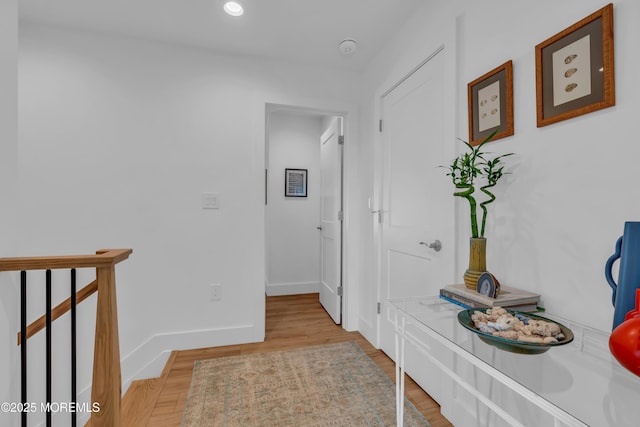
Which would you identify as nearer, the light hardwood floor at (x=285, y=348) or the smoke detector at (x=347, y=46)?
the light hardwood floor at (x=285, y=348)

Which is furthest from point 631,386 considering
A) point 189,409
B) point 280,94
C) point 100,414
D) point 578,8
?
point 280,94

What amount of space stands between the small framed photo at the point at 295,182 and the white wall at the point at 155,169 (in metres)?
1.40

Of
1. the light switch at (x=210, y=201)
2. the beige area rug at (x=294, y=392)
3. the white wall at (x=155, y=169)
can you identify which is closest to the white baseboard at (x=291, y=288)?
the white wall at (x=155, y=169)

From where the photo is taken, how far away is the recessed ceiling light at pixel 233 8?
1.88 m

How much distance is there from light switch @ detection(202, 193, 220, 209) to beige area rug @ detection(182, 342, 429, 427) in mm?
1186

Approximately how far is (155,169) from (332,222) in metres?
1.66

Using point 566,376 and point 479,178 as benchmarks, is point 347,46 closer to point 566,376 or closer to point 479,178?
point 479,178

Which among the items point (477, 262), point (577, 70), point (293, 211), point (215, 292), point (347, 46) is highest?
point (347, 46)

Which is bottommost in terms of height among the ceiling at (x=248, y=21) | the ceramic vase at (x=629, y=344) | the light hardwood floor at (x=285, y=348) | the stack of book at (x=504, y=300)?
the light hardwood floor at (x=285, y=348)

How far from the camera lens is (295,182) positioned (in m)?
3.97

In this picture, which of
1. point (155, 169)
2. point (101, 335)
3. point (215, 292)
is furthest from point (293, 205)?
point (101, 335)

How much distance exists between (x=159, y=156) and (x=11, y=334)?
1.53 meters

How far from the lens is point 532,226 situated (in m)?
1.15

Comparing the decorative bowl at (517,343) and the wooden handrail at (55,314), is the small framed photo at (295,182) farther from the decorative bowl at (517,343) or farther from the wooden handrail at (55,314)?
the decorative bowl at (517,343)
